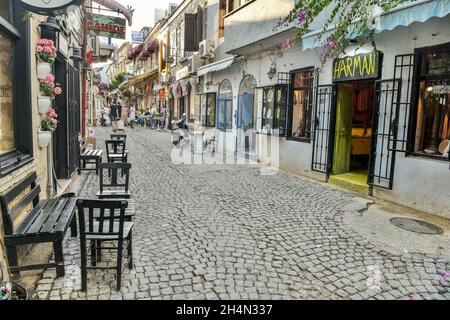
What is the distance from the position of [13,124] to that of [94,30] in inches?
329

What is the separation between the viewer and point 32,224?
3.70 m

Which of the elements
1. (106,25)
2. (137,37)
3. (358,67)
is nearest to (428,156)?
(358,67)

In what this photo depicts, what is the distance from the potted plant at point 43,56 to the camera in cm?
487

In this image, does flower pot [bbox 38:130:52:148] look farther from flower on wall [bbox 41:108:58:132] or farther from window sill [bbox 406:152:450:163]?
window sill [bbox 406:152:450:163]

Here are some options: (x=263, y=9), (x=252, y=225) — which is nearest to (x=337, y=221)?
(x=252, y=225)

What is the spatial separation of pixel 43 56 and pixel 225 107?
10.2 meters

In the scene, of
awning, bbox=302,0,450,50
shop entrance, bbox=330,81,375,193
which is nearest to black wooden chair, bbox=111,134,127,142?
shop entrance, bbox=330,81,375,193

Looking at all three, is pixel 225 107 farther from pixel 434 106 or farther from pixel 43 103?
pixel 43 103

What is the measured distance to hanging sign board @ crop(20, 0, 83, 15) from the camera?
4008 mm

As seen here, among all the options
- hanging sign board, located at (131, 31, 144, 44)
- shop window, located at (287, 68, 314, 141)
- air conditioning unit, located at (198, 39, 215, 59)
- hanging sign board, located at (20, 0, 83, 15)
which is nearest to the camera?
hanging sign board, located at (20, 0, 83, 15)

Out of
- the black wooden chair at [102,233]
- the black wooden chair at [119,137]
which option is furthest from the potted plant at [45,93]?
the black wooden chair at [119,137]

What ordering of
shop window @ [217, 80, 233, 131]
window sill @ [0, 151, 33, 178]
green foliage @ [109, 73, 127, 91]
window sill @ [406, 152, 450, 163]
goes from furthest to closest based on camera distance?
green foliage @ [109, 73, 127, 91], shop window @ [217, 80, 233, 131], window sill @ [406, 152, 450, 163], window sill @ [0, 151, 33, 178]

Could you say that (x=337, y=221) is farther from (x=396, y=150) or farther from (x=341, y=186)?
(x=341, y=186)

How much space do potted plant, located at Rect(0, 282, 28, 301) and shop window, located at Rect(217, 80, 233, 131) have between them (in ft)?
38.1
